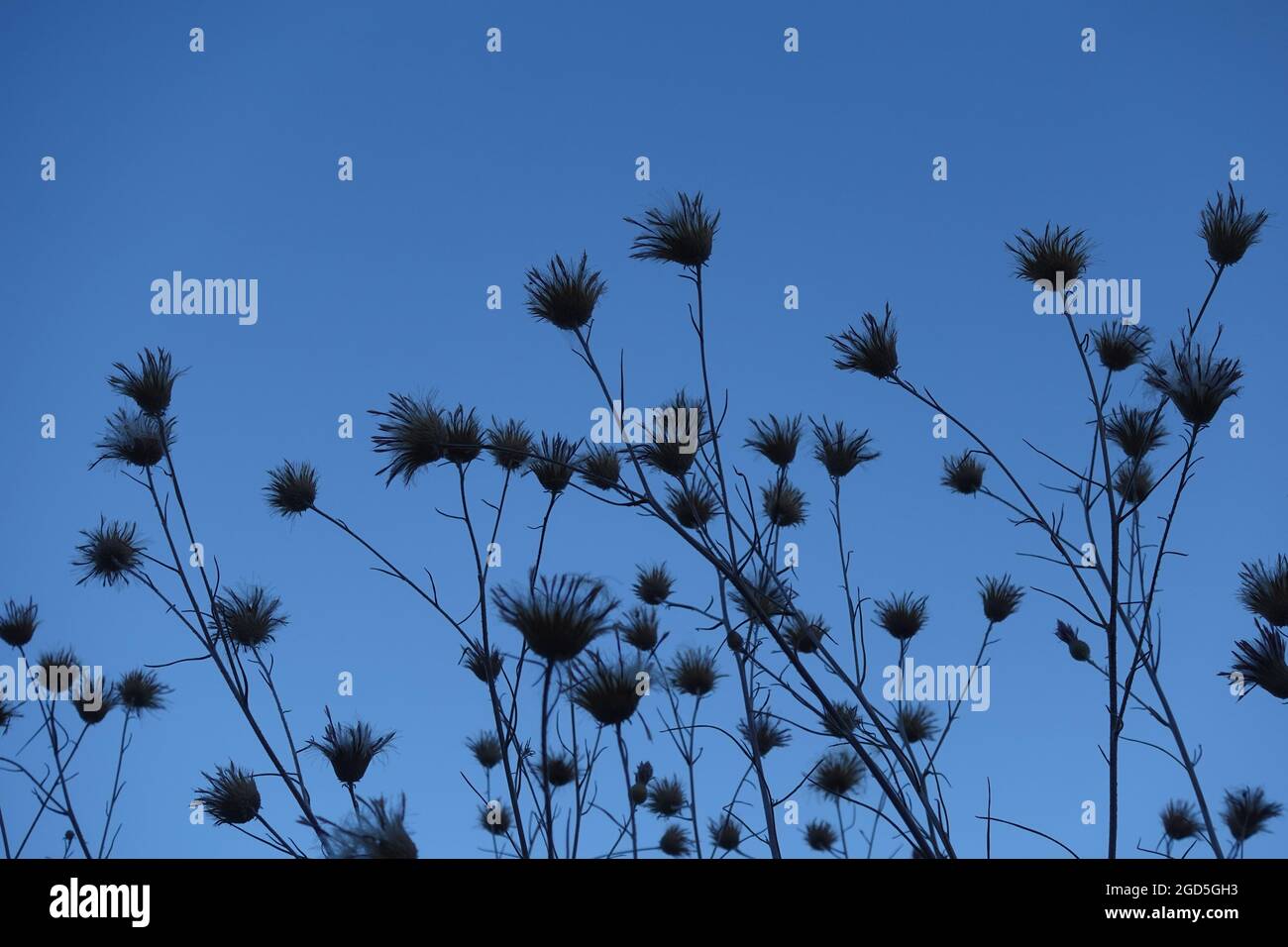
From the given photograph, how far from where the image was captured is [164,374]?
3184 millimetres

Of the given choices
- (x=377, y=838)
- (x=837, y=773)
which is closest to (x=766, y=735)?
(x=837, y=773)

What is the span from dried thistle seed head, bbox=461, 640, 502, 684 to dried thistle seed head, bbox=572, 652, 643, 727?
248mm

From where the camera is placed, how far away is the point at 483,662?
2.85 m

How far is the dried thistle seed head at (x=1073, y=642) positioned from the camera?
11.7 ft

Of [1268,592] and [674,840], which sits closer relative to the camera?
[1268,592]

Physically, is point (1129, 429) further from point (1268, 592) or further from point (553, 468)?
point (553, 468)

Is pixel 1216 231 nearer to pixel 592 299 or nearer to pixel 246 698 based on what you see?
pixel 592 299

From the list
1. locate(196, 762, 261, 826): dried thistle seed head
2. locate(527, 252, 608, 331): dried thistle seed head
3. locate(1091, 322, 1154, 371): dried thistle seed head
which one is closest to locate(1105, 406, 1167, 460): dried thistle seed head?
locate(1091, 322, 1154, 371): dried thistle seed head

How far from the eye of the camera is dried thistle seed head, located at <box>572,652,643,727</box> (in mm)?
1779

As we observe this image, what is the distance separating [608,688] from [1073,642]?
2.63 metres

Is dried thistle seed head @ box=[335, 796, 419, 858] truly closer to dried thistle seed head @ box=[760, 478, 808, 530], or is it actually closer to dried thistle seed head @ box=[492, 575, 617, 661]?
dried thistle seed head @ box=[492, 575, 617, 661]
